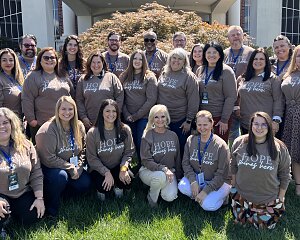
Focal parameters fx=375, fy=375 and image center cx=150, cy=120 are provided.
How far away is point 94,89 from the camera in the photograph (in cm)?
578

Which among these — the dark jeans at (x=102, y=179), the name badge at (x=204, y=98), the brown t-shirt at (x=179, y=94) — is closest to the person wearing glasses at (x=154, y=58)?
the brown t-shirt at (x=179, y=94)

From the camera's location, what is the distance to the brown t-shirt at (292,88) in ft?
17.2

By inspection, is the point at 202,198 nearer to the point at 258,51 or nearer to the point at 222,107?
the point at 222,107

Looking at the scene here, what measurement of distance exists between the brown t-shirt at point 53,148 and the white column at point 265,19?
19.5 meters

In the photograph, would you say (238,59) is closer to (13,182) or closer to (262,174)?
(262,174)

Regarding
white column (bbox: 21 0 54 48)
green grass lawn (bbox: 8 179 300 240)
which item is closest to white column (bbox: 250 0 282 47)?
white column (bbox: 21 0 54 48)

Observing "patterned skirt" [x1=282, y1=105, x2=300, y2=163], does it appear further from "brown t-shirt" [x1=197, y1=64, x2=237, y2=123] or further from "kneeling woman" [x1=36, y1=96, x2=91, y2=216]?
"kneeling woman" [x1=36, y1=96, x2=91, y2=216]

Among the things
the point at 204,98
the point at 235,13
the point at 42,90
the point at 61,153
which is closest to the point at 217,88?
the point at 204,98

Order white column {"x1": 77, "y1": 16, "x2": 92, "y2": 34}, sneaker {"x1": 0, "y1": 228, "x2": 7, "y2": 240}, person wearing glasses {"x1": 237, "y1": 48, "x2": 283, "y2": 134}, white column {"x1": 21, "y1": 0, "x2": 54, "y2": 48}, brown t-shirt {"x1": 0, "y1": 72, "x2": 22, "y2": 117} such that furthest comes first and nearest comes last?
white column {"x1": 77, "y1": 16, "x2": 92, "y2": 34}
white column {"x1": 21, "y1": 0, "x2": 54, "y2": 48}
brown t-shirt {"x1": 0, "y1": 72, "x2": 22, "y2": 117}
person wearing glasses {"x1": 237, "y1": 48, "x2": 283, "y2": 134}
sneaker {"x1": 0, "y1": 228, "x2": 7, "y2": 240}

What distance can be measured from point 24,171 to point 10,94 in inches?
66.0

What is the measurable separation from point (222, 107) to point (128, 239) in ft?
8.24

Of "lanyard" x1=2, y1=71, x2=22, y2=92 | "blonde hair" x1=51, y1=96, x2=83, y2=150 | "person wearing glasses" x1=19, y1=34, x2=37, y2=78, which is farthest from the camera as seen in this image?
"person wearing glasses" x1=19, y1=34, x2=37, y2=78

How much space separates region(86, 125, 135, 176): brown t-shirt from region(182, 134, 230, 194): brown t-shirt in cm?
90

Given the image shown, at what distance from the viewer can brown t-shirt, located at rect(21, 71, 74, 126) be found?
554 cm
